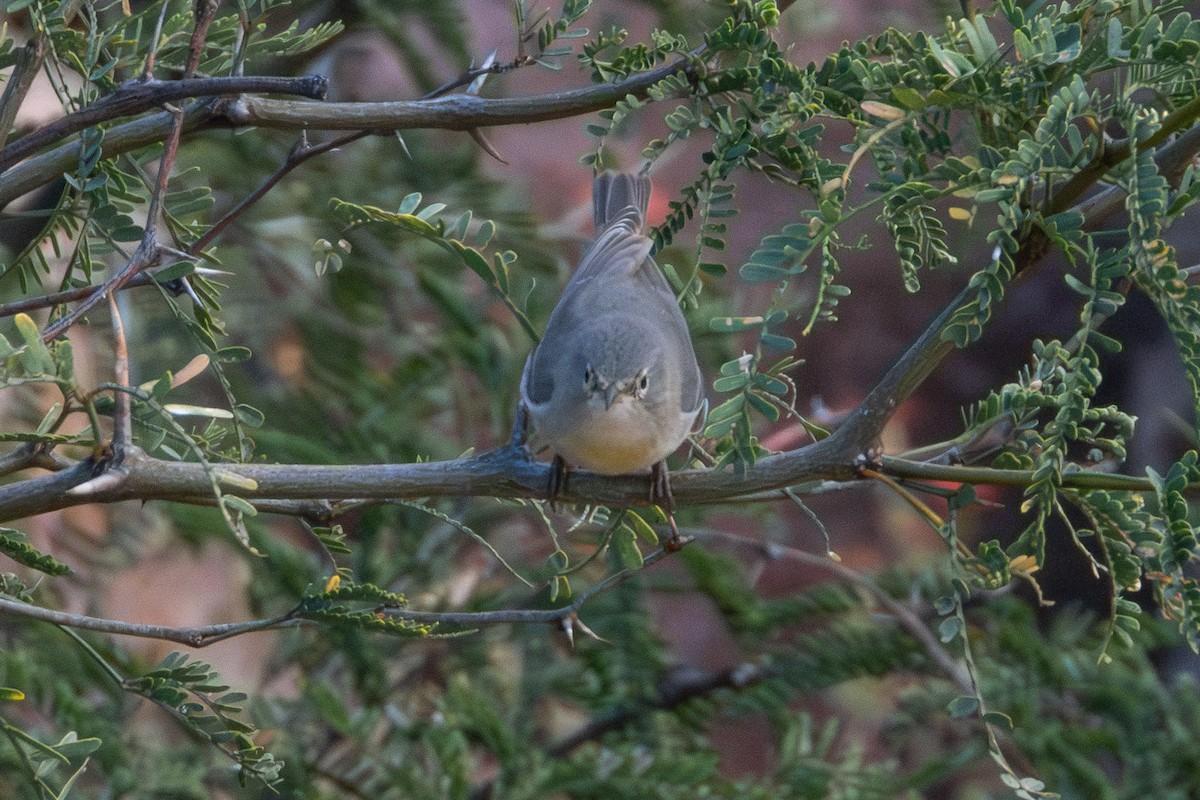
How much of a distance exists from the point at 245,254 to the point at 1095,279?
3.58 metres

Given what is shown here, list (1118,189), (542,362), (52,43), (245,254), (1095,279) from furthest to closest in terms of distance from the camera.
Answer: (245,254), (542,362), (52,43), (1118,189), (1095,279)

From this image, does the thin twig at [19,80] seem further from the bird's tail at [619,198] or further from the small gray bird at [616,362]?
the bird's tail at [619,198]

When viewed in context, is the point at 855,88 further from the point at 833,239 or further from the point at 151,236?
the point at 151,236

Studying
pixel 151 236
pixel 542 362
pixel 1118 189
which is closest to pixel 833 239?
pixel 1118 189

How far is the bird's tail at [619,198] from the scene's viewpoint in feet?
9.61

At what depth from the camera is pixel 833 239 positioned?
141cm

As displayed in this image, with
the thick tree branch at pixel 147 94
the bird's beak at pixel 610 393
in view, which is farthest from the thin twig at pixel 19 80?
the bird's beak at pixel 610 393

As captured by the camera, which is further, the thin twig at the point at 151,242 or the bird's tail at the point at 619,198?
the bird's tail at the point at 619,198

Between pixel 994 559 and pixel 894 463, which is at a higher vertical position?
pixel 894 463

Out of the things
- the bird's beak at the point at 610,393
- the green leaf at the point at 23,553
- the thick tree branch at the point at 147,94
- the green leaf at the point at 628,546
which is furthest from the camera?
the bird's beak at the point at 610,393

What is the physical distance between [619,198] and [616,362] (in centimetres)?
65

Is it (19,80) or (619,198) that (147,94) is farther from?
(619,198)

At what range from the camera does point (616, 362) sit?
97.5 inches

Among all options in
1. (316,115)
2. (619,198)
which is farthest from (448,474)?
(619,198)
